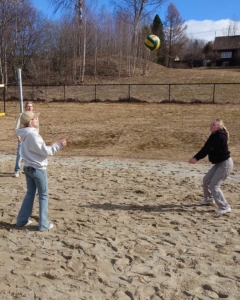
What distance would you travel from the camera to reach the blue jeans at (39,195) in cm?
431

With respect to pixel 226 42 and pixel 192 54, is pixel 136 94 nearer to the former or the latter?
pixel 192 54

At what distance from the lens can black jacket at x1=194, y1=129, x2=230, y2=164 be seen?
16.7ft

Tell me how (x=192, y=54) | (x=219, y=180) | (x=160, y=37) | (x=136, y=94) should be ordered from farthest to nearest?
1. (x=192, y=54)
2. (x=160, y=37)
3. (x=136, y=94)
4. (x=219, y=180)

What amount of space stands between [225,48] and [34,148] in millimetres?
78165

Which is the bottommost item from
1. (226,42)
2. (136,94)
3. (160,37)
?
(136,94)

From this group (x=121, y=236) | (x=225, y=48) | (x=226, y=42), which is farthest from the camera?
(x=226, y=42)

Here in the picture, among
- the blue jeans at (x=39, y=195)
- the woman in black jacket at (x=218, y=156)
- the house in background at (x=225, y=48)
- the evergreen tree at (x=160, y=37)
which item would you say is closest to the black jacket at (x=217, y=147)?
the woman in black jacket at (x=218, y=156)

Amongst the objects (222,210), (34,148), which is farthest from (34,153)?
(222,210)

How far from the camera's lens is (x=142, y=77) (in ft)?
114

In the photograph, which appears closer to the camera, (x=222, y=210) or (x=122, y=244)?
(x=122, y=244)

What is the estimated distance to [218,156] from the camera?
206 inches

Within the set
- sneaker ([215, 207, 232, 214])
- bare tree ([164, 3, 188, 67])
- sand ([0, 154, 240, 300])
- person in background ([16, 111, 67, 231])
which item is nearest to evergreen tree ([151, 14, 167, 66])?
bare tree ([164, 3, 188, 67])

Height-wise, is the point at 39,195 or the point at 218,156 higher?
the point at 218,156

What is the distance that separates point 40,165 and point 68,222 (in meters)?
1.07
